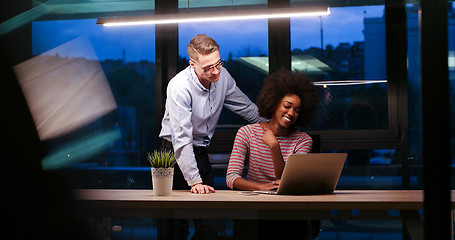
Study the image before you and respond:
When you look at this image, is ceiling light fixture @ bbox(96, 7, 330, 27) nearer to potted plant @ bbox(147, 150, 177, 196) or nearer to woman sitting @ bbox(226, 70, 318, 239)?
woman sitting @ bbox(226, 70, 318, 239)

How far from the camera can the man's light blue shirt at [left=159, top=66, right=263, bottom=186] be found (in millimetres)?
2715

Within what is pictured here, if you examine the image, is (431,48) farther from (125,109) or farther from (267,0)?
(125,109)

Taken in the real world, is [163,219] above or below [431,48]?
below

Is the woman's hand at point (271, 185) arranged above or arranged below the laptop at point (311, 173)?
below

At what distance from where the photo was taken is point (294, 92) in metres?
2.76

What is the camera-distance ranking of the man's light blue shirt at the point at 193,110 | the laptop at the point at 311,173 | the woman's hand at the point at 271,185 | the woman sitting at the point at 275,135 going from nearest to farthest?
the laptop at the point at 311,173 → the woman's hand at the point at 271,185 → the woman sitting at the point at 275,135 → the man's light blue shirt at the point at 193,110

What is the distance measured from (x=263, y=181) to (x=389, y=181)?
141 centimetres

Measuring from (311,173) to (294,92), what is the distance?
766mm

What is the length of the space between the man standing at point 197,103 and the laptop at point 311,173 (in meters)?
0.79

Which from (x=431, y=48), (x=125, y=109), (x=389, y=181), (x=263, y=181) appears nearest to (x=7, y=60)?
(x=431, y=48)

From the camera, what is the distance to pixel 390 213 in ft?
6.21

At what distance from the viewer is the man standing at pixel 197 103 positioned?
282cm

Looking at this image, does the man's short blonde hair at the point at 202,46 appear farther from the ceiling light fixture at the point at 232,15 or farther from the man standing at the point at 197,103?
the ceiling light fixture at the point at 232,15

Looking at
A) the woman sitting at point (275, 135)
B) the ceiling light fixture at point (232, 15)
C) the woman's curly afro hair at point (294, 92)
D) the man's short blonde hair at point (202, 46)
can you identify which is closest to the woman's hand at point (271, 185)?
the woman sitting at point (275, 135)
